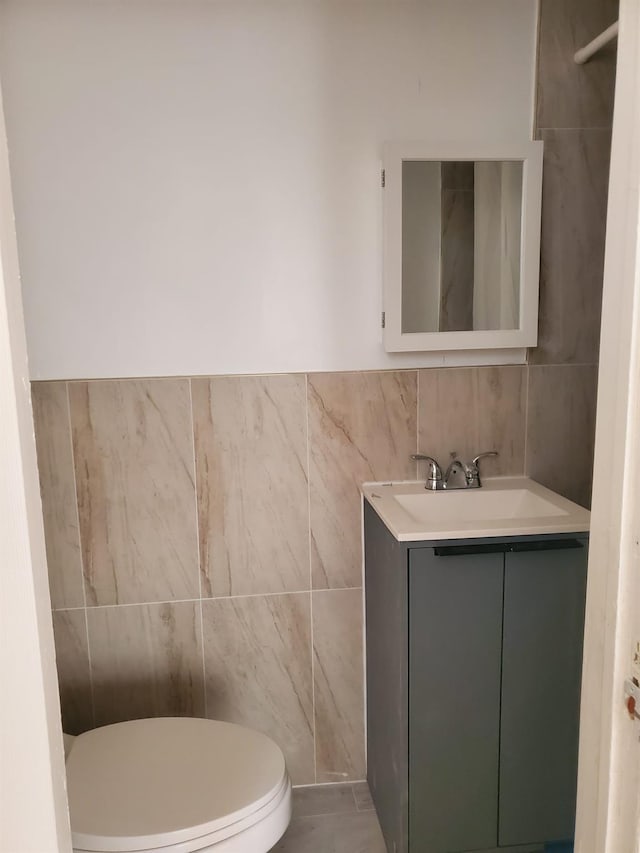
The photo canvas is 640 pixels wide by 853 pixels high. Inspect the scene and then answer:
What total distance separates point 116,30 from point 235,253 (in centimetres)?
62

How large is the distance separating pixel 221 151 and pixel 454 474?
109 centimetres

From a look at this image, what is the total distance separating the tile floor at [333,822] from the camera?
1841mm

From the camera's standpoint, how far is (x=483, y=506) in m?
1.93

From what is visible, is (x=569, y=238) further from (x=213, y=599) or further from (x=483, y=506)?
(x=213, y=599)

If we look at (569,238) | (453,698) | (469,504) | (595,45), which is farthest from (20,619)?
(595,45)

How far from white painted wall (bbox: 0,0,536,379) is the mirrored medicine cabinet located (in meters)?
0.08

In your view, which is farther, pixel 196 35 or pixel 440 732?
pixel 196 35

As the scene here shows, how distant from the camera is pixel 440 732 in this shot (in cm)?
161

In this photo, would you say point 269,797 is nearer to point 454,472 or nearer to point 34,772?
point 34,772

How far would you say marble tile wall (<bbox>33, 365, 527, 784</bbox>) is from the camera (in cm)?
188

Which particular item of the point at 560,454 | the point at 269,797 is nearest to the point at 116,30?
the point at 560,454

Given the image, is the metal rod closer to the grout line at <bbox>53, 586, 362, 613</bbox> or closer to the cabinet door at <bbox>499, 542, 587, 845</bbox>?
the cabinet door at <bbox>499, 542, 587, 845</bbox>

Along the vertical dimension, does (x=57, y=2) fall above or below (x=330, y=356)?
above

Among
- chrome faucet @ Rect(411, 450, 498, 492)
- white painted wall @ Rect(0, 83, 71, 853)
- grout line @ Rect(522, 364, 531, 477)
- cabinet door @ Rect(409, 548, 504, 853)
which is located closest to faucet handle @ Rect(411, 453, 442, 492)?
chrome faucet @ Rect(411, 450, 498, 492)
